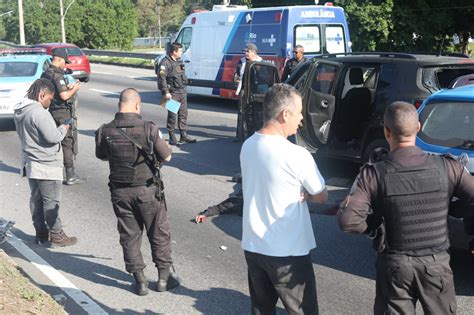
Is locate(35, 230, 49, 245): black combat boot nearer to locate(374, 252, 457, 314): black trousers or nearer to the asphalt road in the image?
the asphalt road

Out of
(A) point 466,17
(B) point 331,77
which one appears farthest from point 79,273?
(A) point 466,17

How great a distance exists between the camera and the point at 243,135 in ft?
30.2

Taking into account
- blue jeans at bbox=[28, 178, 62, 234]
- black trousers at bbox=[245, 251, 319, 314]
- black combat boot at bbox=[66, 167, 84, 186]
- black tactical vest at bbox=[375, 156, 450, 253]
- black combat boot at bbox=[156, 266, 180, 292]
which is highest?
black tactical vest at bbox=[375, 156, 450, 253]

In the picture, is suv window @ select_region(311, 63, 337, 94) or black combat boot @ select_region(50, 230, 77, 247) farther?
suv window @ select_region(311, 63, 337, 94)

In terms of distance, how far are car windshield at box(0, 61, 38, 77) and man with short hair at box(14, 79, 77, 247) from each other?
28.1ft

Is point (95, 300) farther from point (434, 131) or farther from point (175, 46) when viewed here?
point (175, 46)

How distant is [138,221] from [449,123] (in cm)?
282

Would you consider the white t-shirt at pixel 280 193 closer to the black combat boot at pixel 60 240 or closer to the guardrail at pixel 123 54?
the black combat boot at pixel 60 240

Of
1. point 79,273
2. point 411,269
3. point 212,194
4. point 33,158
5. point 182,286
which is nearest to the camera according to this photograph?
point 411,269

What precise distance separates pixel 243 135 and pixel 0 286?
480 centimetres

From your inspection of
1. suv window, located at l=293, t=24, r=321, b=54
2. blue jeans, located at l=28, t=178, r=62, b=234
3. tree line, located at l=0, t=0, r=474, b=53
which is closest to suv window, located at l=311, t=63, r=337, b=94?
tree line, located at l=0, t=0, r=474, b=53

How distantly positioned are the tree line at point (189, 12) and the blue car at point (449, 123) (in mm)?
4552

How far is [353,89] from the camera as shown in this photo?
337 inches

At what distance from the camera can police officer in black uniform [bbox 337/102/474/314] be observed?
3.27m
